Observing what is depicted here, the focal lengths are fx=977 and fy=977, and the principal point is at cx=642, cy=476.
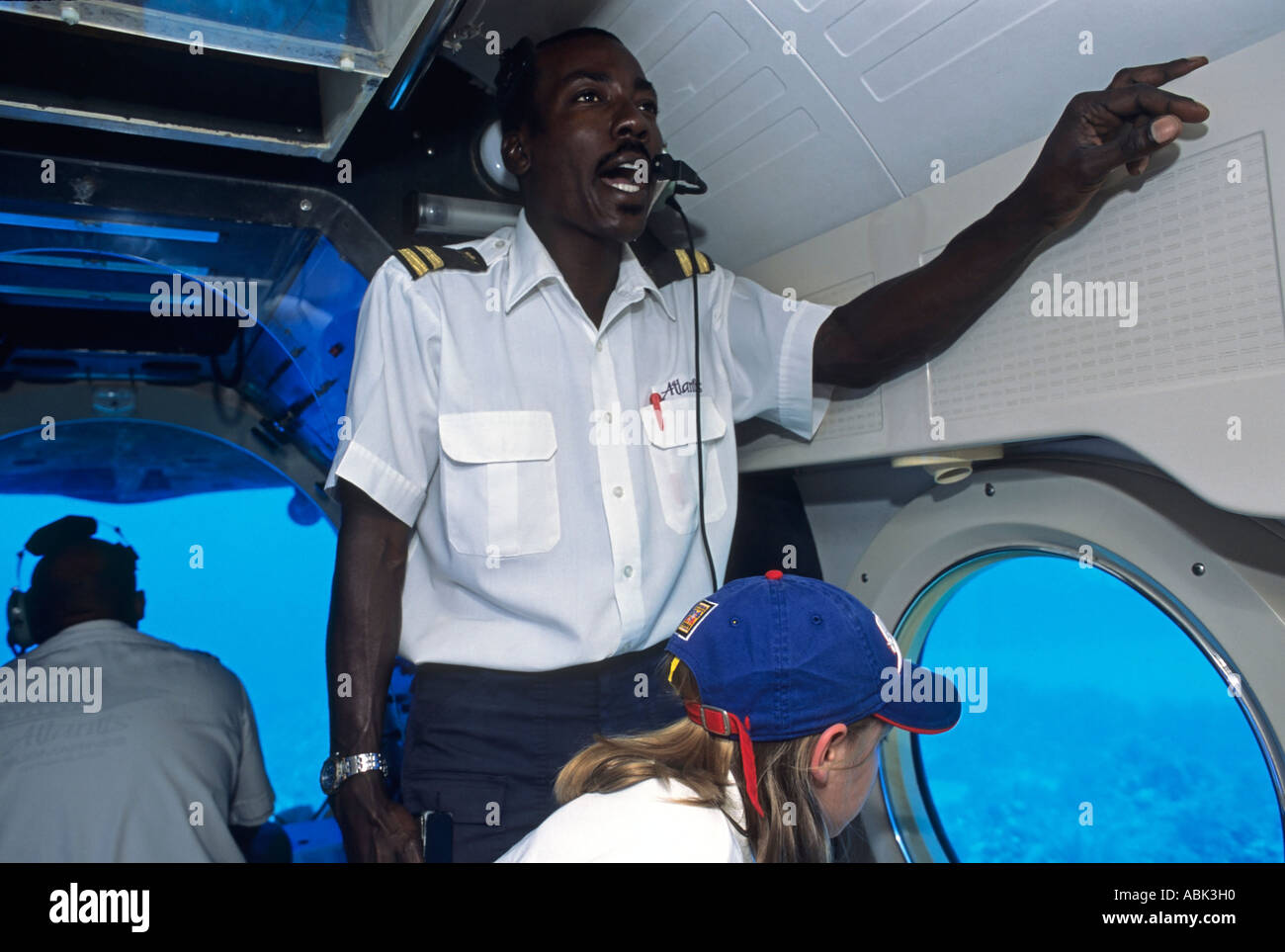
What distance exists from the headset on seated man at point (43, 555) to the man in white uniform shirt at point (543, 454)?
123cm

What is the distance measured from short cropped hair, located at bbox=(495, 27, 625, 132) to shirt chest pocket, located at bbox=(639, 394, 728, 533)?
0.60 metres

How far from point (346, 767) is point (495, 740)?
235 millimetres

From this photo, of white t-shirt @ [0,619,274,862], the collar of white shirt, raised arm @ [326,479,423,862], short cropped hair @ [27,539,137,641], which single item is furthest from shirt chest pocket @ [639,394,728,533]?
short cropped hair @ [27,539,137,641]

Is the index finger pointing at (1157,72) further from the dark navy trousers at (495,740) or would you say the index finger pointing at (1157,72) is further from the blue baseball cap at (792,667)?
the dark navy trousers at (495,740)

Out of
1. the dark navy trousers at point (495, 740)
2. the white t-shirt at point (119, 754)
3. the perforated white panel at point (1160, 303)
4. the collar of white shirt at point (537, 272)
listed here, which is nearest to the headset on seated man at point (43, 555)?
the white t-shirt at point (119, 754)

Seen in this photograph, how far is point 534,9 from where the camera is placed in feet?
6.09

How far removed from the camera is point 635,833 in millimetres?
1062

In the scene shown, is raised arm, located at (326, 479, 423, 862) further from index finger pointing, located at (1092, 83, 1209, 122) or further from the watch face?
index finger pointing, located at (1092, 83, 1209, 122)

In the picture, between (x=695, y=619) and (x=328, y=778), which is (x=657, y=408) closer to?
(x=695, y=619)

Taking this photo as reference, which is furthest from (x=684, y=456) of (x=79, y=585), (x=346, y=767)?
(x=79, y=585)

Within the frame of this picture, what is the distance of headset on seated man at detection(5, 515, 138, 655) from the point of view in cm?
249

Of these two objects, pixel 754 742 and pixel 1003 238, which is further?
pixel 1003 238

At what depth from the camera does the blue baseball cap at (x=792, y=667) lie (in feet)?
3.89
